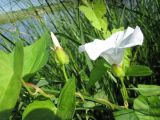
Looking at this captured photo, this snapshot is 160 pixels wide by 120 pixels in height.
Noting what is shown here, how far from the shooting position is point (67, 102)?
51 cm

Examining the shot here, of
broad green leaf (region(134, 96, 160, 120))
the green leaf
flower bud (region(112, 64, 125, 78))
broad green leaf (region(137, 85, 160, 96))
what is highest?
flower bud (region(112, 64, 125, 78))

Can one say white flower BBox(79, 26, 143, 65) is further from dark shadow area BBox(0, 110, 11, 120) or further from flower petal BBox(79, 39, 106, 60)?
dark shadow area BBox(0, 110, 11, 120)

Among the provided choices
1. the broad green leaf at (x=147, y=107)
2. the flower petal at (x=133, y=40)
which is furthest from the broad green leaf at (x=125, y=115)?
the flower petal at (x=133, y=40)

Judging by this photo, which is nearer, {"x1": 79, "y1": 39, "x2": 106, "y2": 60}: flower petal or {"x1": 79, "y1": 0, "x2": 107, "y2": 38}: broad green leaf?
{"x1": 79, "y1": 39, "x2": 106, "y2": 60}: flower petal

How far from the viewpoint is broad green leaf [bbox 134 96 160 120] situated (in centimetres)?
60

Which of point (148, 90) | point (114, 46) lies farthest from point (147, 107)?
point (114, 46)

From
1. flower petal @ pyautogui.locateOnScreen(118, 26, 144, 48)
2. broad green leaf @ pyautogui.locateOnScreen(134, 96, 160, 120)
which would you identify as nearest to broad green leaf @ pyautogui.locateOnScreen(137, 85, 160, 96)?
broad green leaf @ pyautogui.locateOnScreen(134, 96, 160, 120)

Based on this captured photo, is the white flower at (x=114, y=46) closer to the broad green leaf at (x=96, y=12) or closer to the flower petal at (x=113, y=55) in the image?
the flower petal at (x=113, y=55)

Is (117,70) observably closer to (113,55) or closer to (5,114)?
(113,55)

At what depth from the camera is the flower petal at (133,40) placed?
501mm

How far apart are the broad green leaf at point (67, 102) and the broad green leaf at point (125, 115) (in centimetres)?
9

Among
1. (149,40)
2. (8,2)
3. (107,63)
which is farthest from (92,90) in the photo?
(8,2)

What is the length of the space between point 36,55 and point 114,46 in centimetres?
12

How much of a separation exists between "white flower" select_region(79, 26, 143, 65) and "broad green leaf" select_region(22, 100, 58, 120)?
0.31 feet
